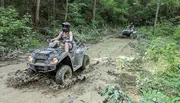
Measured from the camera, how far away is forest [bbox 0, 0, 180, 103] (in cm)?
539

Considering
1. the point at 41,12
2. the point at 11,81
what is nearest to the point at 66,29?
the point at 11,81

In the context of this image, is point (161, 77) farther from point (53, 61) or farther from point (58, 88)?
point (53, 61)

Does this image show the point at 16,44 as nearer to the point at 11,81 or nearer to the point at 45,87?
the point at 11,81

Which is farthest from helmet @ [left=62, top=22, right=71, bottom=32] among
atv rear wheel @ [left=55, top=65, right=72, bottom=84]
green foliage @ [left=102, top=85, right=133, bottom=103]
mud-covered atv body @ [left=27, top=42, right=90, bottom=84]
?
green foliage @ [left=102, top=85, right=133, bottom=103]

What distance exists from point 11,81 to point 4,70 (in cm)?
123

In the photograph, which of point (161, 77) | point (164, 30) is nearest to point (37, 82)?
point (161, 77)

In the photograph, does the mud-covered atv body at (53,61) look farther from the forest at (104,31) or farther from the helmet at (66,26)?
the forest at (104,31)

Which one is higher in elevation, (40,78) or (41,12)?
(41,12)

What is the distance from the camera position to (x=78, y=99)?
15.5 feet

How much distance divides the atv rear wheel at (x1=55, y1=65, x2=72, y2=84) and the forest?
1.90 meters

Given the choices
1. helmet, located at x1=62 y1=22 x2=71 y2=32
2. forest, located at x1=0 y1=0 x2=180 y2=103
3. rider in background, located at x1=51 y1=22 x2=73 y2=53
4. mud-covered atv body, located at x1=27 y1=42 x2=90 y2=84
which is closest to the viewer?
mud-covered atv body, located at x1=27 y1=42 x2=90 y2=84

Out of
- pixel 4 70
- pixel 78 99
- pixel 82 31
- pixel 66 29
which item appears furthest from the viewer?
pixel 82 31

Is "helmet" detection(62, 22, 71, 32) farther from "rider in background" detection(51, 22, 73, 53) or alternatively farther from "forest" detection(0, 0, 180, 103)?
"forest" detection(0, 0, 180, 103)

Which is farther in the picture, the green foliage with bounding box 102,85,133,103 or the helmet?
the helmet
